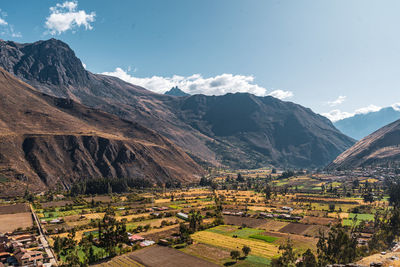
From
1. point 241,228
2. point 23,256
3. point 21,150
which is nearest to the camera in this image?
point 23,256

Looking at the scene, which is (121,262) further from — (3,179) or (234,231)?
(3,179)

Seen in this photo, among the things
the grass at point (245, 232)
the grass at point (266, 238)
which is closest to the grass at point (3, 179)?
the grass at point (245, 232)

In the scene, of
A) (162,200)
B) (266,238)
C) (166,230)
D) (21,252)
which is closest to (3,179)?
(162,200)

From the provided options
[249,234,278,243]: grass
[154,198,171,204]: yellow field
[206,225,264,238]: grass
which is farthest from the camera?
[154,198,171,204]: yellow field

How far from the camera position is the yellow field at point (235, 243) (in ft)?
238

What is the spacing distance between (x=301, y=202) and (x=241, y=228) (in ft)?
241

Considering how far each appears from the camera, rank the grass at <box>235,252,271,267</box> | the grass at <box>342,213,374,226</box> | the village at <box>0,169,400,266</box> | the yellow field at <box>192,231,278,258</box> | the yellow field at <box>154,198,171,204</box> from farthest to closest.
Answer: the yellow field at <box>154,198,171,204</box> < the grass at <box>342,213,374,226</box> < the yellow field at <box>192,231,278,258</box> < the village at <box>0,169,400,266</box> < the grass at <box>235,252,271,267</box>

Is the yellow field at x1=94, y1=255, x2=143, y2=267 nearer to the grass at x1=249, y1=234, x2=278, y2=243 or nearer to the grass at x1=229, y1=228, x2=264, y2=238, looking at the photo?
the grass at x1=229, y1=228, x2=264, y2=238

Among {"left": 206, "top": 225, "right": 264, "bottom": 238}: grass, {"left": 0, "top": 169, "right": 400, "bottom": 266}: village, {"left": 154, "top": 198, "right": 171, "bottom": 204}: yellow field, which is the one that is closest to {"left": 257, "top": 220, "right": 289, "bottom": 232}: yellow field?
{"left": 0, "top": 169, "right": 400, "bottom": 266}: village

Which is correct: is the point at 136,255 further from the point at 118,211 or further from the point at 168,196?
the point at 168,196

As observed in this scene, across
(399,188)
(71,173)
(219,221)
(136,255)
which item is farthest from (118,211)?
(399,188)

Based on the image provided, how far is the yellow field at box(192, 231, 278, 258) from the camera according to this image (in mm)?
72500

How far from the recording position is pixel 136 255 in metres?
69.2

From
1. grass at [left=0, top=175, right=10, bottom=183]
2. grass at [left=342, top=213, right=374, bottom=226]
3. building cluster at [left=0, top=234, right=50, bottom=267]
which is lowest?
grass at [left=342, top=213, right=374, bottom=226]
